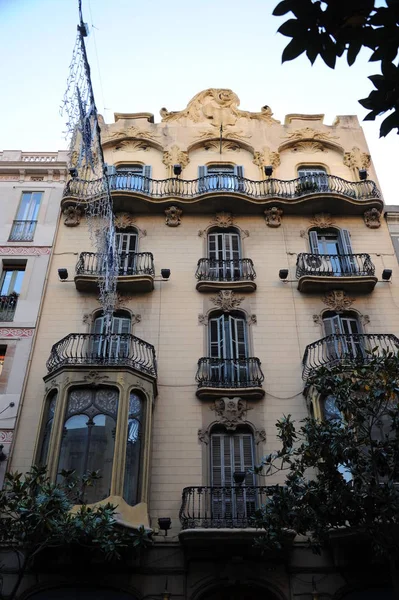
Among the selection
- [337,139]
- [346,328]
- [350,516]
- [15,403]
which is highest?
[337,139]

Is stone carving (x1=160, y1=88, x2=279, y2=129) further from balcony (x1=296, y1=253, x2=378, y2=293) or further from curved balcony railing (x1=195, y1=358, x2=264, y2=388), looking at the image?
curved balcony railing (x1=195, y1=358, x2=264, y2=388)

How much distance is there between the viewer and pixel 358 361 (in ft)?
48.9

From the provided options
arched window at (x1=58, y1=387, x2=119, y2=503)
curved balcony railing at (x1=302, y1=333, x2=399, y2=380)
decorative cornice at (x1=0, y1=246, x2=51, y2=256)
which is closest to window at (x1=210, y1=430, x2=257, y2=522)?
curved balcony railing at (x1=302, y1=333, x2=399, y2=380)

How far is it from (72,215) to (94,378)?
740 centimetres

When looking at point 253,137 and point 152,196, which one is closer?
point 152,196

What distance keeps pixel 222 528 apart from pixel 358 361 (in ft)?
18.5

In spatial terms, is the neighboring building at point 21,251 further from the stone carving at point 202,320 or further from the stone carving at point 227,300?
the stone carving at point 227,300

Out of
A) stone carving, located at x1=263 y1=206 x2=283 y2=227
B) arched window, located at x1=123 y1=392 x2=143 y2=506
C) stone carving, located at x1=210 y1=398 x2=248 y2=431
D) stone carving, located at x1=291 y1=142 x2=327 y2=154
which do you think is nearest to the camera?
arched window, located at x1=123 y1=392 x2=143 y2=506

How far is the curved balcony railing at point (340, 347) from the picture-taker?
1564 cm

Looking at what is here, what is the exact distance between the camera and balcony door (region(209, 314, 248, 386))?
52.0 feet

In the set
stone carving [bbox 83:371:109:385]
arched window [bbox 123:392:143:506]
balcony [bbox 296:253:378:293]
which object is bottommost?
arched window [bbox 123:392:143:506]

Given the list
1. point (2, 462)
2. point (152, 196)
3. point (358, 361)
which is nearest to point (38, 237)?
point (152, 196)

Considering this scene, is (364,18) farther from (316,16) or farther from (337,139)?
(337,139)

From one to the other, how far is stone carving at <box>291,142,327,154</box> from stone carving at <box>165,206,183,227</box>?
6197 mm
